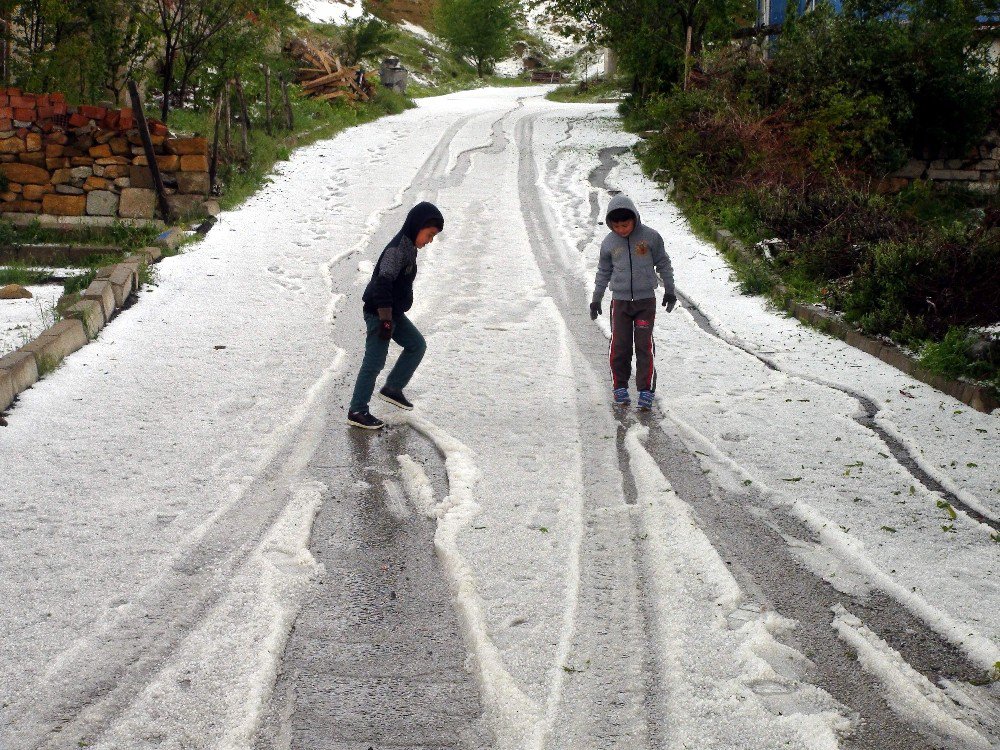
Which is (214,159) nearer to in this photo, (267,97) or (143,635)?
(267,97)

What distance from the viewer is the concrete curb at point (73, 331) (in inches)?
249

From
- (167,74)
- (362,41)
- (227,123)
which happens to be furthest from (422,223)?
(362,41)

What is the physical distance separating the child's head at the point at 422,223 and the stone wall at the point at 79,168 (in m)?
7.80

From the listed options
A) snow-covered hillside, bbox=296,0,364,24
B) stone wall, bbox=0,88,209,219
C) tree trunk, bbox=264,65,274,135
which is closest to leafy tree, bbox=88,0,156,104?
stone wall, bbox=0,88,209,219

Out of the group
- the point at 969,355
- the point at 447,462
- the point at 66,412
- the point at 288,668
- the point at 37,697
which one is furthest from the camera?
the point at 969,355

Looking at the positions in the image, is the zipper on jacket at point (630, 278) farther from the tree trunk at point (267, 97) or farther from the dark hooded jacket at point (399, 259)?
the tree trunk at point (267, 97)

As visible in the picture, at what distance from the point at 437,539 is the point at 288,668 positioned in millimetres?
1224

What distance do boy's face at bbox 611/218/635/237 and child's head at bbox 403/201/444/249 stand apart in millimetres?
1463

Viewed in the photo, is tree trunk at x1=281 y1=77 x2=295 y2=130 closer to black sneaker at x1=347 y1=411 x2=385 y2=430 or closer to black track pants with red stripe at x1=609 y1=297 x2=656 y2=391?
black track pants with red stripe at x1=609 y1=297 x2=656 y2=391

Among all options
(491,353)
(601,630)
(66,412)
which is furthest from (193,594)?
(491,353)

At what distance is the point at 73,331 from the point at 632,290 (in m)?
4.48

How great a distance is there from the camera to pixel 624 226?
22.3 ft

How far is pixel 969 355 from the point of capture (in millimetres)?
7297

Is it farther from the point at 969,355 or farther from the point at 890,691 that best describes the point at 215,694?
the point at 969,355
